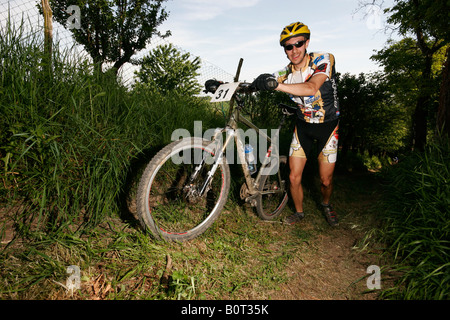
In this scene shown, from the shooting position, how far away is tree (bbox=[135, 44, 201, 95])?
504 centimetres

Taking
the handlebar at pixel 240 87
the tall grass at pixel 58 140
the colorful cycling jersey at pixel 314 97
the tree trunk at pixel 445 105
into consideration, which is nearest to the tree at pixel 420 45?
the tree trunk at pixel 445 105

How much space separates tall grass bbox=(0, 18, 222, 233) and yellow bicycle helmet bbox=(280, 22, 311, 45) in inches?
74.2

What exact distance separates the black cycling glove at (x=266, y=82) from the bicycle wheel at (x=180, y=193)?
0.71 metres

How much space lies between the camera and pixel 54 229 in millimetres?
2234

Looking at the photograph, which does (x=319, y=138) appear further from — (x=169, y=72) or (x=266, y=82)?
(x=169, y=72)

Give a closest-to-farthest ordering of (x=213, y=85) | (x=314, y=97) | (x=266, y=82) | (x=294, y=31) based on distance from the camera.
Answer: (x=266, y=82) → (x=213, y=85) → (x=294, y=31) → (x=314, y=97)

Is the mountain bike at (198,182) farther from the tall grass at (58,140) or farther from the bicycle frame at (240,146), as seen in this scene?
the tall grass at (58,140)

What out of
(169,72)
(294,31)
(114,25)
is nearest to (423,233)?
(294,31)

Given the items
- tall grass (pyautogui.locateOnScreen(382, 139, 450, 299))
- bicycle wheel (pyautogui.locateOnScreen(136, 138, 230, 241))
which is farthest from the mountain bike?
tall grass (pyautogui.locateOnScreen(382, 139, 450, 299))

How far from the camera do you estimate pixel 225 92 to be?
2.46 metres

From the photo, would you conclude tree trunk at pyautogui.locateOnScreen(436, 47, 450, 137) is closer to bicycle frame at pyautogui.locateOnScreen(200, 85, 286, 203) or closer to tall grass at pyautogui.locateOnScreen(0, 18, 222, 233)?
bicycle frame at pyautogui.locateOnScreen(200, 85, 286, 203)

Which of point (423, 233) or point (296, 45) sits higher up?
point (296, 45)

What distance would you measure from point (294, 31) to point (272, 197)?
91.6 inches
